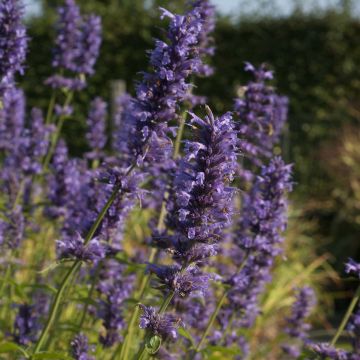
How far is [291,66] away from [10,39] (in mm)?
12908

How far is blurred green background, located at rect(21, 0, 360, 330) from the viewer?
15477 millimetres

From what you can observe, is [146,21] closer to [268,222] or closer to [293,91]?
[293,91]

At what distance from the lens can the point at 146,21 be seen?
56.6 feet

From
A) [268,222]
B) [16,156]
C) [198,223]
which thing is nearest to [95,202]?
[268,222]

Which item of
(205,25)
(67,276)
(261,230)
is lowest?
(67,276)

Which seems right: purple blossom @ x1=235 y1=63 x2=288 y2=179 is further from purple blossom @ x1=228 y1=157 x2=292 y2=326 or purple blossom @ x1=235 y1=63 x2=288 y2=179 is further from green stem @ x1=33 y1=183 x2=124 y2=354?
green stem @ x1=33 y1=183 x2=124 y2=354

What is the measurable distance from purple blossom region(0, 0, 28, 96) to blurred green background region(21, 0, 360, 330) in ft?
34.6

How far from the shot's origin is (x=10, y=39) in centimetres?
416

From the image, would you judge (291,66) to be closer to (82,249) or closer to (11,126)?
(11,126)

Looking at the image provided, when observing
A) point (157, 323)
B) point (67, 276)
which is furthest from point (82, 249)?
point (157, 323)

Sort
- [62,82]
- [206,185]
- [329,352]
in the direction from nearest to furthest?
[206,185] < [329,352] < [62,82]

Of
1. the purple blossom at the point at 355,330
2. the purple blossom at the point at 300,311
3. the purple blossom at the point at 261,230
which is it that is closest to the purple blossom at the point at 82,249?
the purple blossom at the point at 261,230

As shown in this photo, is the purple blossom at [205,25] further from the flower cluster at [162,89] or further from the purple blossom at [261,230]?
the purple blossom at [261,230]

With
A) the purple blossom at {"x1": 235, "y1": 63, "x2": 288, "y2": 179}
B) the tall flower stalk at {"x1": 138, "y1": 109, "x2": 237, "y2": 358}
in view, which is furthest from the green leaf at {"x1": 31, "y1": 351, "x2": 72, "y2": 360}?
the purple blossom at {"x1": 235, "y1": 63, "x2": 288, "y2": 179}
